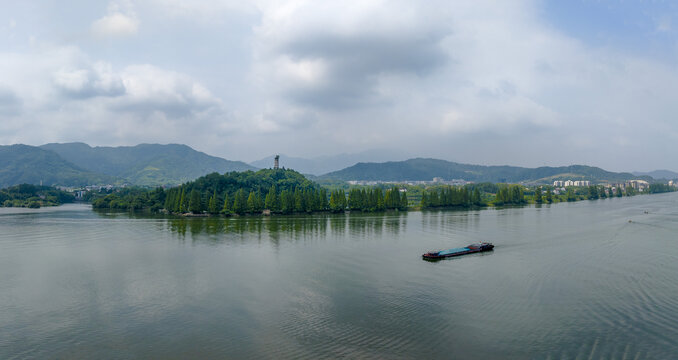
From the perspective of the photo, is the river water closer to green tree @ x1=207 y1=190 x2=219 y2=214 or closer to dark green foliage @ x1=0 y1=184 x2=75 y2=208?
green tree @ x1=207 y1=190 x2=219 y2=214

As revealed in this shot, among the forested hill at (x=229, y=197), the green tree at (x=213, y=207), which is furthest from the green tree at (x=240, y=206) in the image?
the green tree at (x=213, y=207)

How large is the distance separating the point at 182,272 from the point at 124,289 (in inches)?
142

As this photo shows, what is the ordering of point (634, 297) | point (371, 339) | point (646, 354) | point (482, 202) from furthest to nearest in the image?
point (482, 202) → point (634, 297) → point (371, 339) → point (646, 354)

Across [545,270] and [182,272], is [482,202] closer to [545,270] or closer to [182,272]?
[545,270]

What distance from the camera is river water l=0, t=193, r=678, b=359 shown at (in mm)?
11922

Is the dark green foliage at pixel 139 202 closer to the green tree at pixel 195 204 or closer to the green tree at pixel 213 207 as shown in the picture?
the green tree at pixel 195 204

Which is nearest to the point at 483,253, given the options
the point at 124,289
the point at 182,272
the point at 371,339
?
the point at 371,339

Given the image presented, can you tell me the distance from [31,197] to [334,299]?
9622 centimetres

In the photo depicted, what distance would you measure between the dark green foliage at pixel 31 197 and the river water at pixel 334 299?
208ft

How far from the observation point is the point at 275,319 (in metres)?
14.0

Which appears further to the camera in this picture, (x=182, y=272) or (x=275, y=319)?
(x=182, y=272)

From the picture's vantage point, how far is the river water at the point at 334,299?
469 inches

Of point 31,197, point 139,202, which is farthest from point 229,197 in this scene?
point 31,197

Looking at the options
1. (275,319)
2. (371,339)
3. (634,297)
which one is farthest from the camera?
(634,297)
